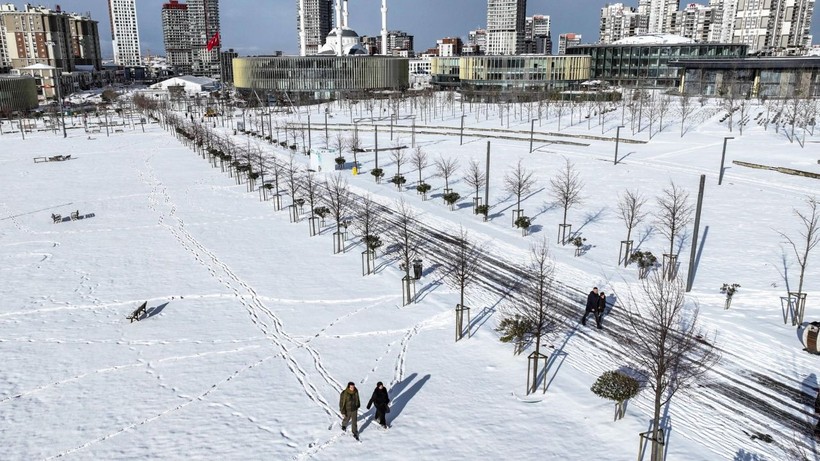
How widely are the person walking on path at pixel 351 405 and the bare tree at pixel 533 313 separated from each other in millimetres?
5263

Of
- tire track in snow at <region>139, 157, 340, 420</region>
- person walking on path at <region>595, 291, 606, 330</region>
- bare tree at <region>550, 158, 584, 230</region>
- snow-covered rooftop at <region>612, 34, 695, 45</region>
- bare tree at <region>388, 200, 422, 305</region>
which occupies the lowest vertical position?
tire track in snow at <region>139, 157, 340, 420</region>

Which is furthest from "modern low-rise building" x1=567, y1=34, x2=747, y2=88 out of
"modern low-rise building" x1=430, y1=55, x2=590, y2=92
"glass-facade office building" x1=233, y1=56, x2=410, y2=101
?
"glass-facade office building" x1=233, y1=56, x2=410, y2=101

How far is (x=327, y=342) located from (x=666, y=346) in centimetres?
1160

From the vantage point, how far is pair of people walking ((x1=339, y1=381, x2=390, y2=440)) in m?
14.6

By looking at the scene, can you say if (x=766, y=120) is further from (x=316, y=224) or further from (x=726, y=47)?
(x=726, y=47)

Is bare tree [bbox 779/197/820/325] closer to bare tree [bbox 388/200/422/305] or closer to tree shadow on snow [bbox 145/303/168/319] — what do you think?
bare tree [bbox 388/200/422/305]

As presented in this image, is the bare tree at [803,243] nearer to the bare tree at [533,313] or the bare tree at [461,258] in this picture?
the bare tree at [533,313]

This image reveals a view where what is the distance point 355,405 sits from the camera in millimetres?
14664

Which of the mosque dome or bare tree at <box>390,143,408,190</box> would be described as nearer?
bare tree at <box>390,143,408,190</box>

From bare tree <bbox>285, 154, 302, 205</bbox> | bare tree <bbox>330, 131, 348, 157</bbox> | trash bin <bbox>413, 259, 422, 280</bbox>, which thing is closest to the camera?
trash bin <bbox>413, 259, 422, 280</bbox>

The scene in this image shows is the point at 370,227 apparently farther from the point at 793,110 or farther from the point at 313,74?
the point at 313,74

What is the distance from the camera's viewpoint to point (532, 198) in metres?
41.0

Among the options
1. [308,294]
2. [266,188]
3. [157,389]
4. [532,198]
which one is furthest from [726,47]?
[157,389]

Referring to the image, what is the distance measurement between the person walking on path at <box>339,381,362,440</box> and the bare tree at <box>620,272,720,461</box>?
7.16 metres
